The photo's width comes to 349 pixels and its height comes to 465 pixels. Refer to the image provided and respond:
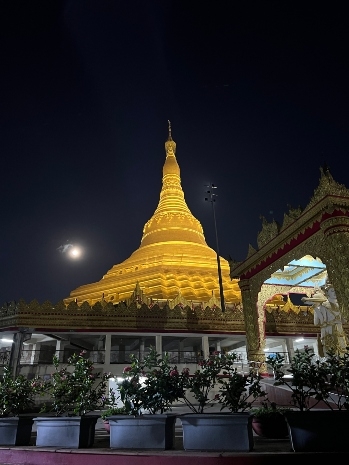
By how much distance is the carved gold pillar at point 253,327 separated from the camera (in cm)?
1000

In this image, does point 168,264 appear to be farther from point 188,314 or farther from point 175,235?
point 188,314

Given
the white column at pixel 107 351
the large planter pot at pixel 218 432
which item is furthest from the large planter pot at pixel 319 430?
the white column at pixel 107 351

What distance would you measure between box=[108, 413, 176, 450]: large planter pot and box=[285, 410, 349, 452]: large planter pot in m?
1.26

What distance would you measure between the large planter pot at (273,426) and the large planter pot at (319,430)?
3.02 feet

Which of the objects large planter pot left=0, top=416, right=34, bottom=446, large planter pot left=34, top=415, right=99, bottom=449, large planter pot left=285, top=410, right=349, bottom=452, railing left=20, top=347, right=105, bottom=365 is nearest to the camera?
large planter pot left=285, top=410, right=349, bottom=452

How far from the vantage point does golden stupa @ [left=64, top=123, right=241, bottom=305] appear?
1856 cm

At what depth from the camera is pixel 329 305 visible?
945 cm

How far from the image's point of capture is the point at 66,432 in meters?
4.32

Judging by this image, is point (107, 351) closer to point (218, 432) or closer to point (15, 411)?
point (15, 411)

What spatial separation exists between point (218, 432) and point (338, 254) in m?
4.53

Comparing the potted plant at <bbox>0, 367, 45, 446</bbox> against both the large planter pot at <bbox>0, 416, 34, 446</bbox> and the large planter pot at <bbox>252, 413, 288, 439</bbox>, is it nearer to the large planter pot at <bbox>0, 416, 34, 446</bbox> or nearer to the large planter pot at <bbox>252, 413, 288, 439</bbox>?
the large planter pot at <bbox>0, 416, 34, 446</bbox>

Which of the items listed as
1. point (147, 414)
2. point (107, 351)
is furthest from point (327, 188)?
point (107, 351)

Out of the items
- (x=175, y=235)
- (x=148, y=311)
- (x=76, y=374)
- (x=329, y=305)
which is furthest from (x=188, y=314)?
(x=175, y=235)

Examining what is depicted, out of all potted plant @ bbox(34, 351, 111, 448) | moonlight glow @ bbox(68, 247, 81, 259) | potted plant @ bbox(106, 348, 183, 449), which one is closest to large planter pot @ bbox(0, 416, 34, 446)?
potted plant @ bbox(34, 351, 111, 448)
